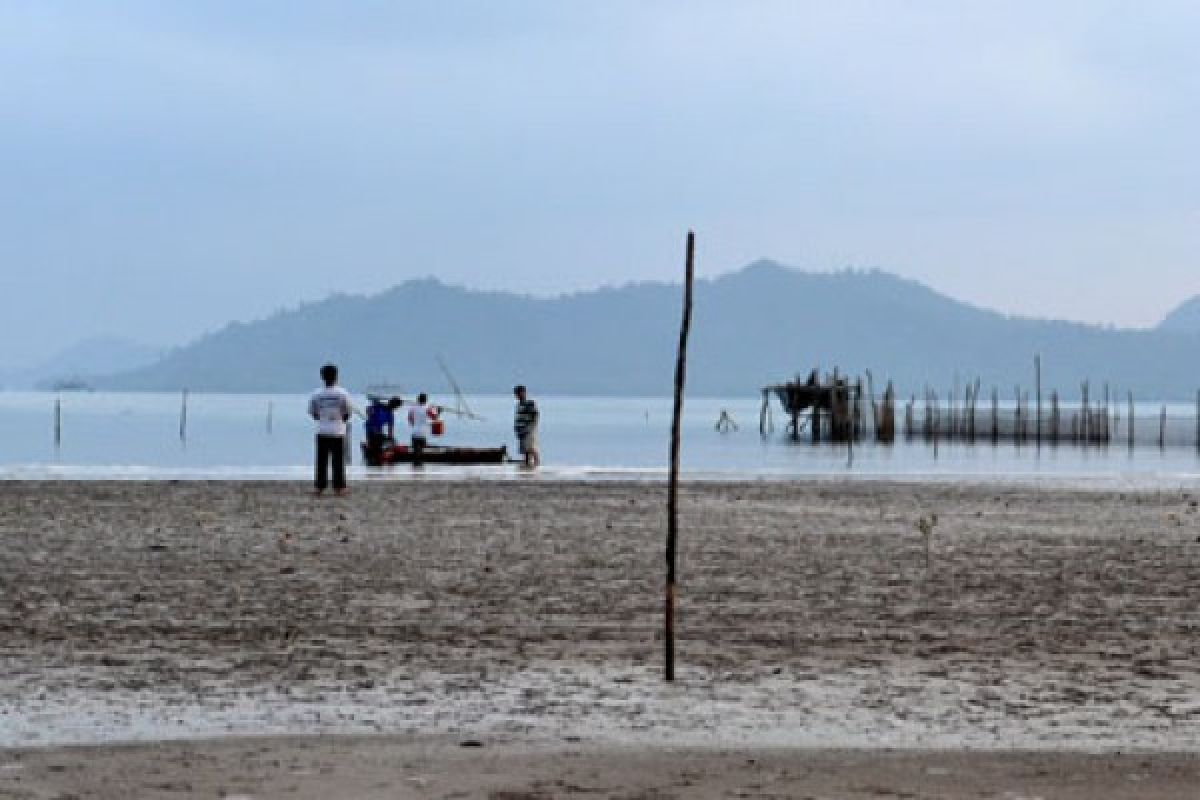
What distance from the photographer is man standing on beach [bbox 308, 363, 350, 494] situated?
2905cm

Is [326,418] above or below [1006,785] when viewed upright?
above

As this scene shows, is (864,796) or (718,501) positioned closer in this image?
(864,796)

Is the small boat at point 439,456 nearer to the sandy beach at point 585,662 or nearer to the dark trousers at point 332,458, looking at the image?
the dark trousers at point 332,458

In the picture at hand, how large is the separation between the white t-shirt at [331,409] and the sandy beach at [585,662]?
5.09 metres

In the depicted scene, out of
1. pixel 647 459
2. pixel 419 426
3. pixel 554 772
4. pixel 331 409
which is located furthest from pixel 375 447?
pixel 554 772

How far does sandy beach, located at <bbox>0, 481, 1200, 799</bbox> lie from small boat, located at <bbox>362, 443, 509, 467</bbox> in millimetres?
23282

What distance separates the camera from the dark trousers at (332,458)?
30.1 m

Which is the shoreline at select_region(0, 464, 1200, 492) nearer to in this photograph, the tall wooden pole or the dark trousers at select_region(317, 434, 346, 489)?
the dark trousers at select_region(317, 434, 346, 489)

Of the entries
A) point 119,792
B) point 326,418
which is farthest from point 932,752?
point 326,418

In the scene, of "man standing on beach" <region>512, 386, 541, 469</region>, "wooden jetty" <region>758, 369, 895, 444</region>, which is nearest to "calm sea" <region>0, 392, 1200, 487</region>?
"man standing on beach" <region>512, 386, 541, 469</region>

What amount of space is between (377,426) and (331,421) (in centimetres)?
1857

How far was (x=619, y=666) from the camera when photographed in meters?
11.8

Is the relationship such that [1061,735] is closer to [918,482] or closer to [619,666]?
[619,666]

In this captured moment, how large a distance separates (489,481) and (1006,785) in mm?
29612
